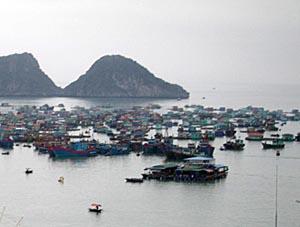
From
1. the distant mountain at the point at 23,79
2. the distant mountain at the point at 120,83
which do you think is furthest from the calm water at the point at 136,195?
the distant mountain at the point at 23,79

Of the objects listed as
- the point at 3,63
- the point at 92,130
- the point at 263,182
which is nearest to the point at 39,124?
the point at 92,130

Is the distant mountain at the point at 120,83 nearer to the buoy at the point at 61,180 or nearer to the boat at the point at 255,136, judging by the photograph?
the boat at the point at 255,136

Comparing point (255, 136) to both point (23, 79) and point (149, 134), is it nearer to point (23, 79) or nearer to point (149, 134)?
point (149, 134)

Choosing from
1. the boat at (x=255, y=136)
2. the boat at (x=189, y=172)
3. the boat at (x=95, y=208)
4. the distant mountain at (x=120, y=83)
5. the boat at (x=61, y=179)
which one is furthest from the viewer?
the distant mountain at (x=120, y=83)

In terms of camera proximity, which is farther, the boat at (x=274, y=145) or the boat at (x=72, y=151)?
the boat at (x=274, y=145)

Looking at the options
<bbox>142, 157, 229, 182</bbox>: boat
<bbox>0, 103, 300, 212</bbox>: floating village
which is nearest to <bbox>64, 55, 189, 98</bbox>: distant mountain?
<bbox>0, 103, 300, 212</bbox>: floating village

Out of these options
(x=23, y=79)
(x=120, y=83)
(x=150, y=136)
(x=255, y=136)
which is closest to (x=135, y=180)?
(x=255, y=136)

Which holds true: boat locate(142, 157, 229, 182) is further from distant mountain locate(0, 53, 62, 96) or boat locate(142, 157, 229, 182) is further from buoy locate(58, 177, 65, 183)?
distant mountain locate(0, 53, 62, 96)
